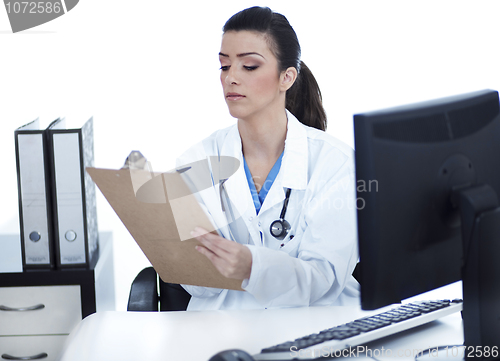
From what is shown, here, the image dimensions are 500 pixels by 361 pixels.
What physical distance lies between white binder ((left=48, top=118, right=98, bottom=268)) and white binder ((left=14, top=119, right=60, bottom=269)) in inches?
1.0

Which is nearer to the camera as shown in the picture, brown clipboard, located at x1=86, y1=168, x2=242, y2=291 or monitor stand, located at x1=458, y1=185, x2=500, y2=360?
monitor stand, located at x1=458, y1=185, x2=500, y2=360

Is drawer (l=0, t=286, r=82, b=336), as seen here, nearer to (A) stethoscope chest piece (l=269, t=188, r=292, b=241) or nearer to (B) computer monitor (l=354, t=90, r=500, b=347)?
(A) stethoscope chest piece (l=269, t=188, r=292, b=241)

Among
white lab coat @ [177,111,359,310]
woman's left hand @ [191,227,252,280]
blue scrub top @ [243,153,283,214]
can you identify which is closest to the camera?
woman's left hand @ [191,227,252,280]

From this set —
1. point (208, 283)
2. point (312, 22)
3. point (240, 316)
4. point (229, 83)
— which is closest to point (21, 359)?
point (208, 283)

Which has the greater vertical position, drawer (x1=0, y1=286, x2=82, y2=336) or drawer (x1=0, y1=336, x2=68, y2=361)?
drawer (x1=0, y1=286, x2=82, y2=336)

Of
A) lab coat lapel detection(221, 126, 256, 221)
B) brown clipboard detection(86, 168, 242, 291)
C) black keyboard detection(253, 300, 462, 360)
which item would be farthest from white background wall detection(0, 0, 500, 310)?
black keyboard detection(253, 300, 462, 360)

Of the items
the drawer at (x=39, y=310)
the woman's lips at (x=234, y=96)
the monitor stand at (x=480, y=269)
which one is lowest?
the drawer at (x=39, y=310)

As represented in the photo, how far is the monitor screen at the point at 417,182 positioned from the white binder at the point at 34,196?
47.2 inches

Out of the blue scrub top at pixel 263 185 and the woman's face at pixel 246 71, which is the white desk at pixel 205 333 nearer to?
the blue scrub top at pixel 263 185

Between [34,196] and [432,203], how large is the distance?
4.24 ft

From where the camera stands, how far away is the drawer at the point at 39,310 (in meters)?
1.71


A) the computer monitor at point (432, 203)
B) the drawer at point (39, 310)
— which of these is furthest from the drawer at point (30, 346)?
the computer monitor at point (432, 203)

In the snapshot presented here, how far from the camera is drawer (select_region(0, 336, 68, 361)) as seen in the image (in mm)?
1725

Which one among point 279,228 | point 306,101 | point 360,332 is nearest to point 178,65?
point 306,101
